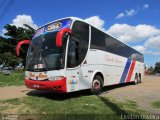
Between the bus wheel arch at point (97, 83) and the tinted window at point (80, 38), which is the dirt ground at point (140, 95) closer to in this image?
the bus wheel arch at point (97, 83)

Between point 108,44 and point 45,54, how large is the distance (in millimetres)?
5066

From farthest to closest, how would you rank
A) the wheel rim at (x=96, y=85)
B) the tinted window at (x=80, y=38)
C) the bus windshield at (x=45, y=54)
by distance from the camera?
the wheel rim at (x=96, y=85) < the tinted window at (x=80, y=38) < the bus windshield at (x=45, y=54)

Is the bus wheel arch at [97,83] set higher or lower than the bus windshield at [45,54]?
lower

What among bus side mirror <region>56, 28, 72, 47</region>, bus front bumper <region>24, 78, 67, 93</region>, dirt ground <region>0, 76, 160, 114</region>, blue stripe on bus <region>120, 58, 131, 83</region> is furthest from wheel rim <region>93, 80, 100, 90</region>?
blue stripe on bus <region>120, 58, 131, 83</region>

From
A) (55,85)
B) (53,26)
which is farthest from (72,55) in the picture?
(53,26)

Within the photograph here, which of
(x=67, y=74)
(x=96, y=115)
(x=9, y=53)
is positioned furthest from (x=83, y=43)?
(x=9, y=53)

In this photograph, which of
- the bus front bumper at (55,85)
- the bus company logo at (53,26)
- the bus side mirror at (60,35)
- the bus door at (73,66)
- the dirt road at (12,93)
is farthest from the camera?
the dirt road at (12,93)

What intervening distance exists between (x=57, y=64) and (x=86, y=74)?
1971mm

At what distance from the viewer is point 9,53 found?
1969 inches

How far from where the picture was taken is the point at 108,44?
1360 cm

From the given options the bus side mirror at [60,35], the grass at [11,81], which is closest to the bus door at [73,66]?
the bus side mirror at [60,35]

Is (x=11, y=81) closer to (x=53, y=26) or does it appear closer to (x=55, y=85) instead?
(x=53, y=26)

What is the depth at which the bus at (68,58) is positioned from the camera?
9.23 metres

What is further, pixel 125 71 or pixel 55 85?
pixel 125 71
